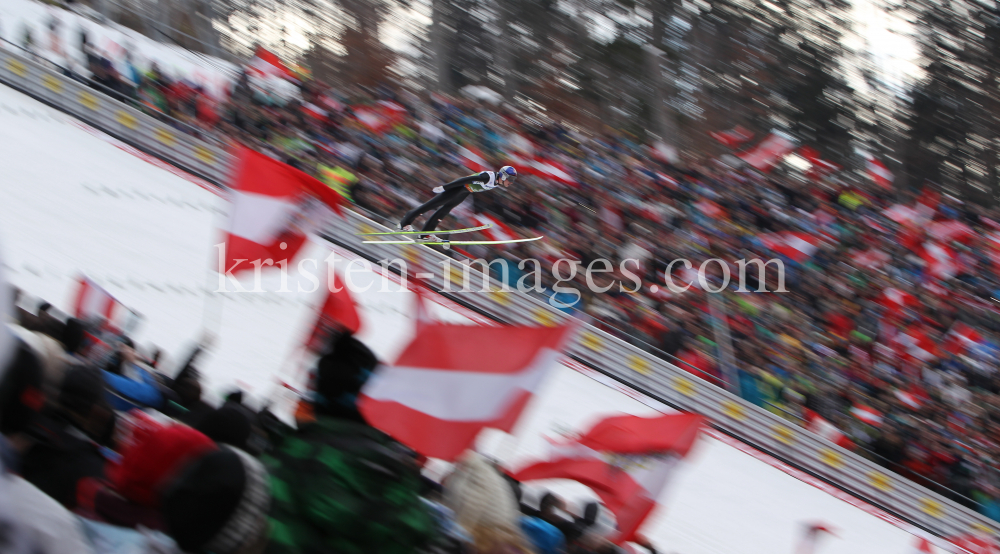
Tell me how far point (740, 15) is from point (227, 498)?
2729 centimetres

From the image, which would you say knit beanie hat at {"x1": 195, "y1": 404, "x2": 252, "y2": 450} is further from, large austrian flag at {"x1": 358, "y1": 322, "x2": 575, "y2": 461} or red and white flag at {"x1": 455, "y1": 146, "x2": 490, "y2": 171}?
red and white flag at {"x1": 455, "y1": 146, "x2": 490, "y2": 171}

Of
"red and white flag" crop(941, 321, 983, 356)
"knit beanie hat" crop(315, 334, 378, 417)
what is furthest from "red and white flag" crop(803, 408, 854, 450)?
"knit beanie hat" crop(315, 334, 378, 417)

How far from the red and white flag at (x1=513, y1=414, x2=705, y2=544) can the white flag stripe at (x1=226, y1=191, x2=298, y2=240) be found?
6.39 feet

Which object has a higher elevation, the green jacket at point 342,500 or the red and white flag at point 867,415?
the green jacket at point 342,500

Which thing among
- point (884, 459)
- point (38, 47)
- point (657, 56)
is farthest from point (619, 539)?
point (657, 56)

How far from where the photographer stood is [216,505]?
5.96 ft

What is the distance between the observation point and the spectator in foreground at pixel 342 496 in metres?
2.03

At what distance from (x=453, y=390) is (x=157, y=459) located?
1.03m

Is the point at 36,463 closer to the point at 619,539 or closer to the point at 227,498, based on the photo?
the point at 227,498

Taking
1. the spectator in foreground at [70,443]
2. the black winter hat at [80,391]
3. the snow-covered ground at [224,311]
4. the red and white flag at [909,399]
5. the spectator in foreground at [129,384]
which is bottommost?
the snow-covered ground at [224,311]

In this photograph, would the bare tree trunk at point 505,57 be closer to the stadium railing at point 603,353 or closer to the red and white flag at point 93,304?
the stadium railing at point 603,353

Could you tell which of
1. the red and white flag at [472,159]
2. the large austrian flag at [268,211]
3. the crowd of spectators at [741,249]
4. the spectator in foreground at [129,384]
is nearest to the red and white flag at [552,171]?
the crowd of spectators at [741,249]

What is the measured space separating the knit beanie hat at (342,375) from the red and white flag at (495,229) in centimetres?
859

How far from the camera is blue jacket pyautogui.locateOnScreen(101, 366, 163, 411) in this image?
3396 millimetres
